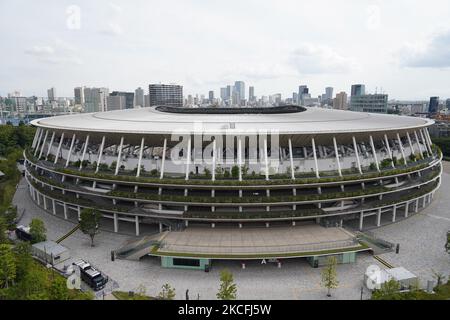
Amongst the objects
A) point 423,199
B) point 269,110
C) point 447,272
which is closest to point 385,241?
point 447,272

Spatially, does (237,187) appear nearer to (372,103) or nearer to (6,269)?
(6,269)

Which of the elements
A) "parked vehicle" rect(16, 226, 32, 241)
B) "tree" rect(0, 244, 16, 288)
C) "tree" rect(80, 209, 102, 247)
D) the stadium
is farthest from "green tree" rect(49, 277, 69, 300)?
"parked vehicle" rect(16, 226, 32, 241)

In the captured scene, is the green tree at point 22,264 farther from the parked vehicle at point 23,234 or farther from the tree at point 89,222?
the parked vehicle at point 23,234

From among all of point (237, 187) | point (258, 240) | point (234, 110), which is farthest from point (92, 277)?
point (234, 110)

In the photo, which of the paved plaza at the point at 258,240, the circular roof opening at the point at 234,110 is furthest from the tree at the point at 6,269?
the circular roof opening at the point at 234,110
